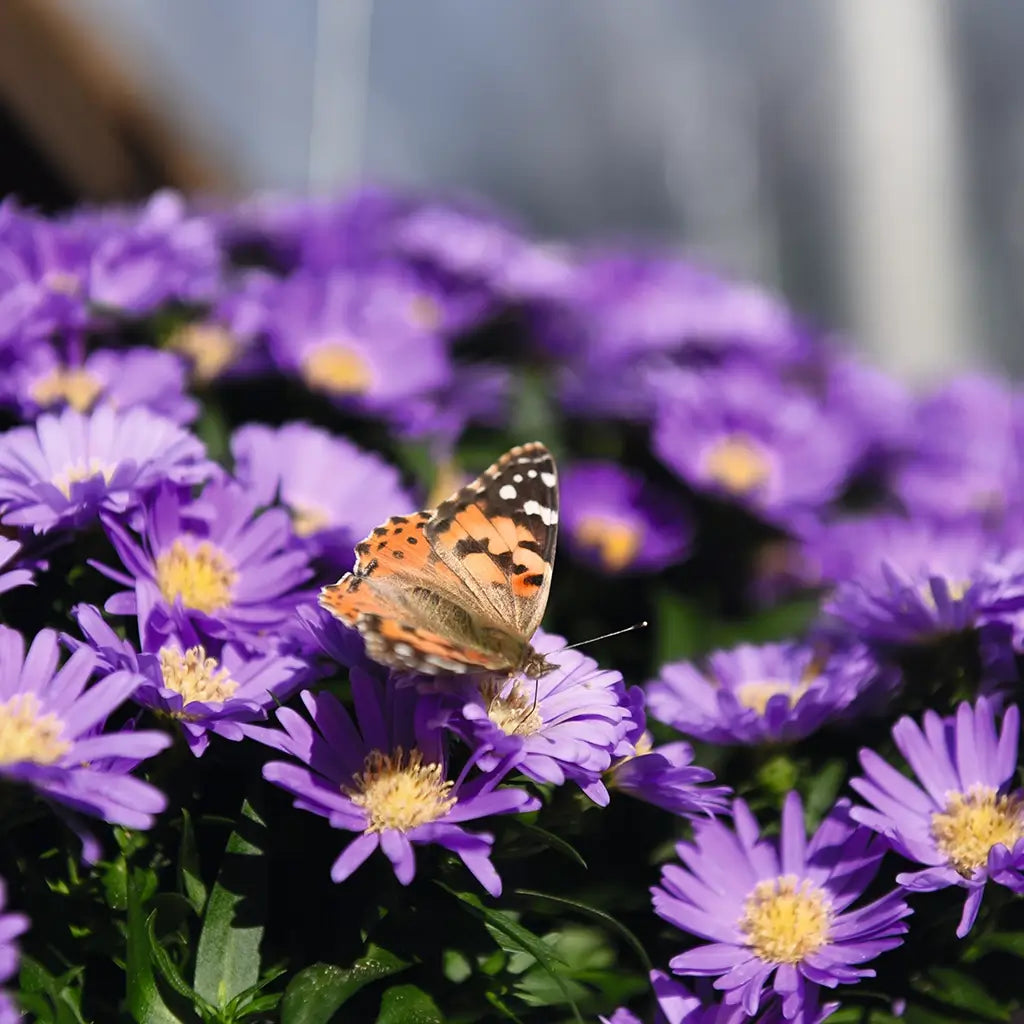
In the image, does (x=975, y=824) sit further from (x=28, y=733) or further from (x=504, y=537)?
(x=28, y=733)

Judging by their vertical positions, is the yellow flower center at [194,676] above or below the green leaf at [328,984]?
above

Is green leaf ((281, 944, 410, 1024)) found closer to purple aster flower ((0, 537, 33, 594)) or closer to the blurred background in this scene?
purple aster flower ((0, 537, 33, 594))

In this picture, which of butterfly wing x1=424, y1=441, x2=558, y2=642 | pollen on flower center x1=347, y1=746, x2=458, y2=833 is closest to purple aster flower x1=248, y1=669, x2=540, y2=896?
pollen on flower center x1=347, y1=746, x2=458, y2=833

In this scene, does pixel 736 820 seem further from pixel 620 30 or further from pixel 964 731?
pixel 620 30

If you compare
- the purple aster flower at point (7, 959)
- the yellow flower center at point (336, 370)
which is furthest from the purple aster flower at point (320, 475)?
the purple aster flower at point (7, 959)

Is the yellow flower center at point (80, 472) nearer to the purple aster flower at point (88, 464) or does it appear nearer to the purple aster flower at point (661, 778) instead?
the purple aster flower at point (88, 464)

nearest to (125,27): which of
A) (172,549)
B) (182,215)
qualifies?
(182,215)
